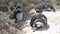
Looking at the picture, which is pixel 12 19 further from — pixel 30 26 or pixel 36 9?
pixel 36 9

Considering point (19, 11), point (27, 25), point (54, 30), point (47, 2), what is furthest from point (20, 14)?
point (47, 2)

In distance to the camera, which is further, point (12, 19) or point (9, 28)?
point (12, 19)

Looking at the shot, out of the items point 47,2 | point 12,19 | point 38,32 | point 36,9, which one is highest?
point 47,2

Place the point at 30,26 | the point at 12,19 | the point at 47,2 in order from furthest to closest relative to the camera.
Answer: the point at 47,2 → the point at 12,19 → the point at 30,26

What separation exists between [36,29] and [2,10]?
143cm

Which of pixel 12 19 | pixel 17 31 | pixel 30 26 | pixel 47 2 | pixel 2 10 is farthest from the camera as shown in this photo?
pixel 47 2

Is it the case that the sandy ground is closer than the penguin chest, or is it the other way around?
the sandy ground

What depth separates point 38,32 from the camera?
396 cm

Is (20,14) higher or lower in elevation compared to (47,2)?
lower

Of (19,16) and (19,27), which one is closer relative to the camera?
(19,27)

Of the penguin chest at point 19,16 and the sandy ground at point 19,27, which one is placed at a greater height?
the penguin chest at point 19,16

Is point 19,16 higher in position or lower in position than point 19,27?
higher

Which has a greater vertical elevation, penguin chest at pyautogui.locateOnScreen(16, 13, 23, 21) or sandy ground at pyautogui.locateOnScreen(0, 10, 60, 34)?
penguin chest at pyautogui.locateOnScreen(16, 13, 23, 21)

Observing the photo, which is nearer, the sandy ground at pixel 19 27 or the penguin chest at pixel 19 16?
the sandy ground at pixel 19 27
